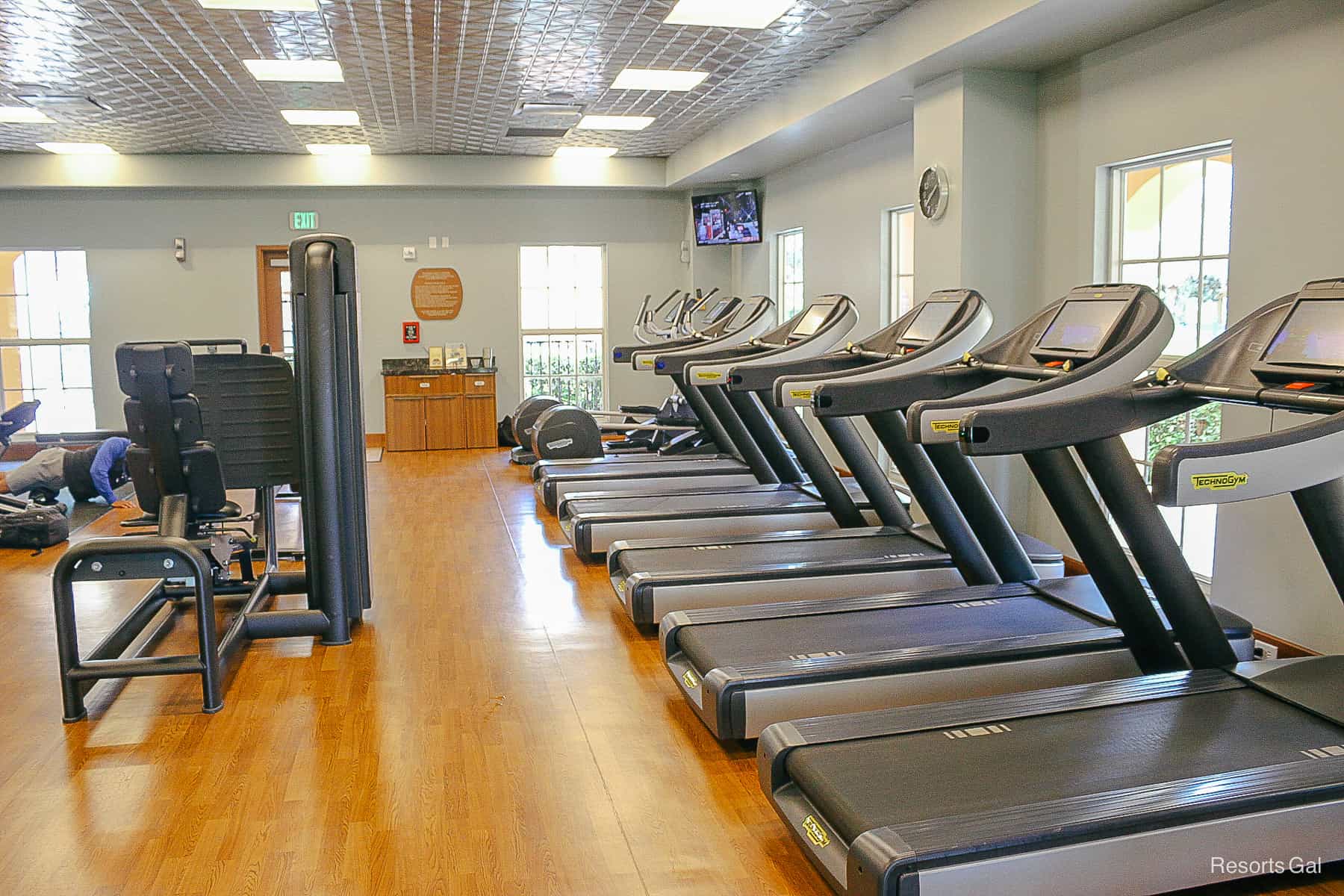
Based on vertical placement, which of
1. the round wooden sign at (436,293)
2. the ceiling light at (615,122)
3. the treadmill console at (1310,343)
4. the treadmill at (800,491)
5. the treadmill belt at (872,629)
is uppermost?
the ceiling light at (615,122)

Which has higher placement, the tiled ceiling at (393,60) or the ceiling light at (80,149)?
the ceiling light at (80,149)

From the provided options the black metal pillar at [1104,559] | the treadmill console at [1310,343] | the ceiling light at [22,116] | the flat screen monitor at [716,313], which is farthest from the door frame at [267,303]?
the treadmill console at [1310,343]

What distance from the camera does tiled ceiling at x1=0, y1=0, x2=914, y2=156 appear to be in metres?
5.67

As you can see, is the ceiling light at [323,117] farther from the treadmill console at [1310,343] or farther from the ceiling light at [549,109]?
the treadmill console at [1310,343]

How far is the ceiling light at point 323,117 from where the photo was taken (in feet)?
27.7

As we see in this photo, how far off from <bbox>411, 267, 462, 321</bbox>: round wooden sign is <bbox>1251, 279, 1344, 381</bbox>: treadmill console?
9.42 metres

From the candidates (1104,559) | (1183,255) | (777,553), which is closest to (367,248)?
(777,553)

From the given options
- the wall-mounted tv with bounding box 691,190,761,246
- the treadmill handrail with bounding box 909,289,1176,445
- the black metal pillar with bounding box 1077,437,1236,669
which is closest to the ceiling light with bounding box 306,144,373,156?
the wall-mounted tv with bounding box 691,190,761,246

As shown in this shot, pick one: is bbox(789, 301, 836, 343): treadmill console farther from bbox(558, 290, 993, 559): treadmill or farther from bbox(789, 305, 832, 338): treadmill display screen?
bbox(558, 290, 993, 559): treadmill

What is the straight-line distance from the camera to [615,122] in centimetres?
910

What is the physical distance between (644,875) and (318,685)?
6.13 ft

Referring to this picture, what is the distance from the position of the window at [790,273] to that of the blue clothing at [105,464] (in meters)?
5.62

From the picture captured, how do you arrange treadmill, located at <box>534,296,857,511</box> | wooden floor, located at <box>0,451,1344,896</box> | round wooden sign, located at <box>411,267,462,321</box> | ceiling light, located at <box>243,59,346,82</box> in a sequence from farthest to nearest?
1. round wooden sign, located at <box>411,267,462,321</box>
2. ceiling light, located at <box>243,59,346,82</box>
3. treadmill, located at <box>534,296,857,511</box>
4. wooden floor, located at <box>0,451,1344,896</box>

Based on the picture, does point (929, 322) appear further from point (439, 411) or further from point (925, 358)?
point (439, 411)
